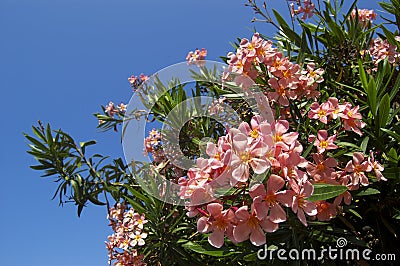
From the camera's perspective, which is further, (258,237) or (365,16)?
(365,16)

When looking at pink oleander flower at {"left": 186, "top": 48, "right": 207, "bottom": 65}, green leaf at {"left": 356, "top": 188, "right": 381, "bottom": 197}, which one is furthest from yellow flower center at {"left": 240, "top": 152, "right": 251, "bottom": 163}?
pink oleander flower at {"left": 186, "top": 48, "right": 207, "bottom": 65}

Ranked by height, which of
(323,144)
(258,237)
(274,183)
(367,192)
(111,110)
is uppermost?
(111,110)

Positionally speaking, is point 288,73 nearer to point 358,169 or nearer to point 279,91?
point 279,91

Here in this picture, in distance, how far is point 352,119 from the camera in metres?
1.52

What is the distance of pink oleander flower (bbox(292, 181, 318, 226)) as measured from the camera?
1.12 m

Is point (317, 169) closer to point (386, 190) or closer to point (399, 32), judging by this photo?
point (386, 190)

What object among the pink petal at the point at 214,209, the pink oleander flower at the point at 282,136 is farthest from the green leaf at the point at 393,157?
the pink petal at the point at 214,209

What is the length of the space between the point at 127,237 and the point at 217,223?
1.11 metres

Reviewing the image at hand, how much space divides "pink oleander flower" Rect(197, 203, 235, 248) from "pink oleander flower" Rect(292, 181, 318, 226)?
17 centimetres

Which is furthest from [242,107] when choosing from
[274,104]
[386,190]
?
[386,190]

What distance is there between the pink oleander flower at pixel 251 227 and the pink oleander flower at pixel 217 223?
0.10 ft

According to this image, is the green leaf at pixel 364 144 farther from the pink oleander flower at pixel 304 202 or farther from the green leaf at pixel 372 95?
the pink oleander flower at pixel 304 202

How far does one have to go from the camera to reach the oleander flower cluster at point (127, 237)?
2.07 meters

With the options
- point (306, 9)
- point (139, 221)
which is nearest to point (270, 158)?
point (139, 221)
